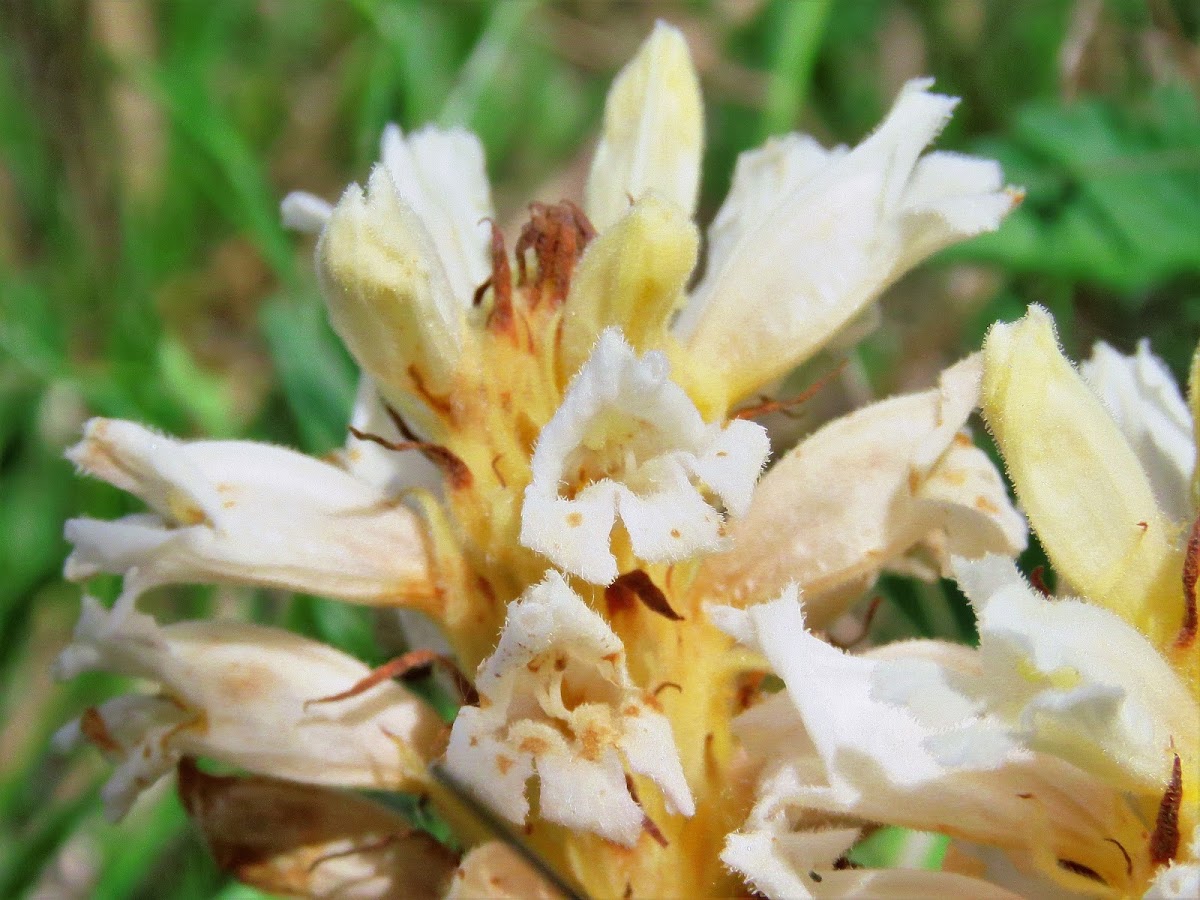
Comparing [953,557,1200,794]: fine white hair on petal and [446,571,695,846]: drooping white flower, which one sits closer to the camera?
[953,557,1200,794]: fine white hair on petal

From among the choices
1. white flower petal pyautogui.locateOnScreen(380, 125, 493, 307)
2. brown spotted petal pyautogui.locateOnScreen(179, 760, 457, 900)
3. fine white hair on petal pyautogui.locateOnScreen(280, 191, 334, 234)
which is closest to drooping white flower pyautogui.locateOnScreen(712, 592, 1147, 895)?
brown spotted petal pyautogui.locateOnScreen(179, 760, 457, 900)

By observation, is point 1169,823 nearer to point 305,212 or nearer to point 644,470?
point 644,470

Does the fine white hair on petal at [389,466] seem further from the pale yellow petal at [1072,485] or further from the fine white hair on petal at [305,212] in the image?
the pale yellow petal at [1072,485]

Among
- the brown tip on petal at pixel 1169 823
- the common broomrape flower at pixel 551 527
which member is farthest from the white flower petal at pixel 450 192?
the brown tip on petal at pixel 1169 823

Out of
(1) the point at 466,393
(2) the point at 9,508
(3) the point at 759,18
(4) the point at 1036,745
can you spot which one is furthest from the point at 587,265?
(3) the point at 759,18

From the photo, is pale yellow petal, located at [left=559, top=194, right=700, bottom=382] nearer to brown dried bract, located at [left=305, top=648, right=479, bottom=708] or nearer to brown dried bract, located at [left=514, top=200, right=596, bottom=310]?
brown dried bract, located at [left=514, top=200, right=596, bottom=310]

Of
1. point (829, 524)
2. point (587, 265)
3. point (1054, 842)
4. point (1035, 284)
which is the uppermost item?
point (1035, 284)

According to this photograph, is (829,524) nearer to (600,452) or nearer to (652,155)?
(600,452)
